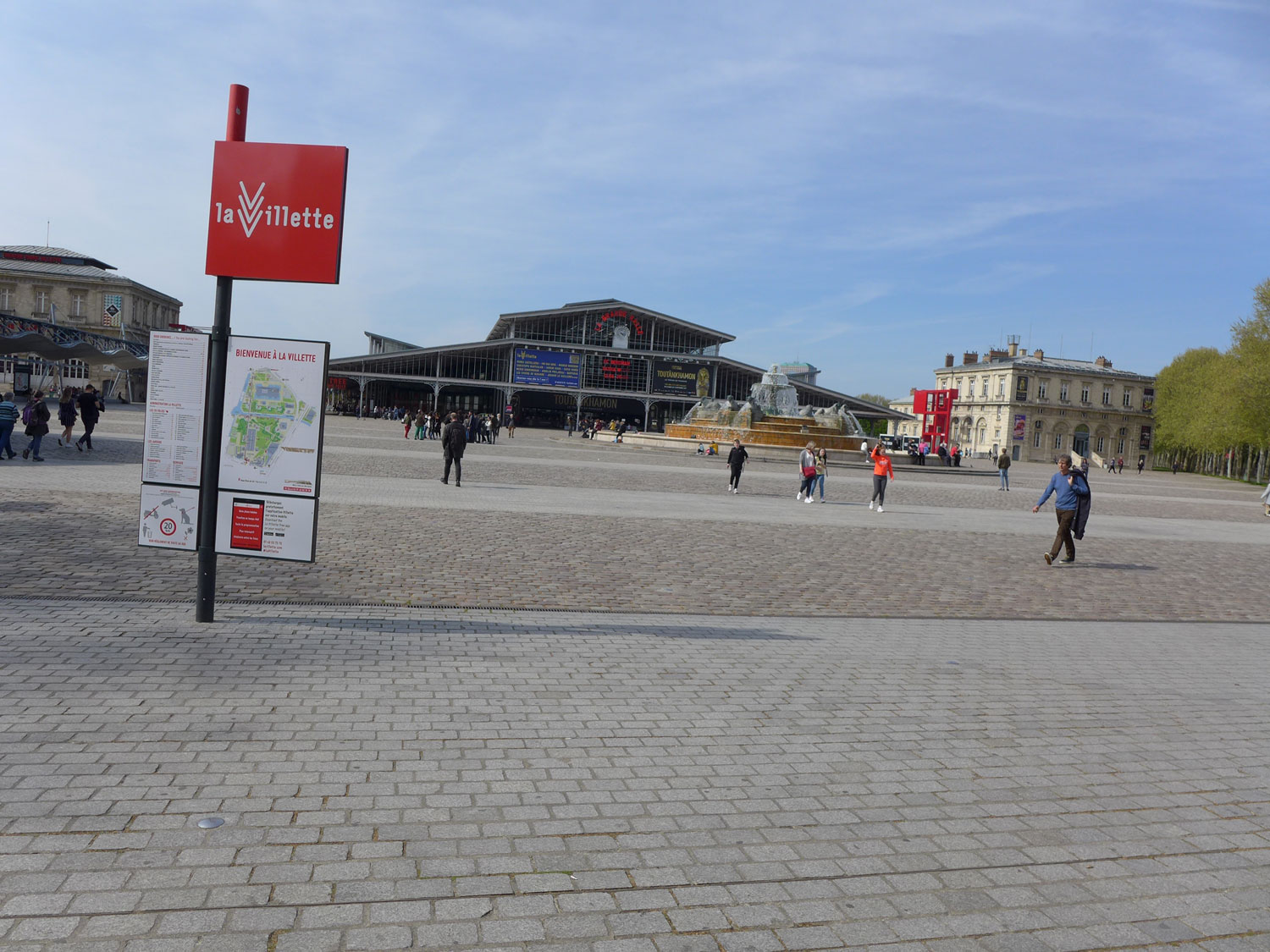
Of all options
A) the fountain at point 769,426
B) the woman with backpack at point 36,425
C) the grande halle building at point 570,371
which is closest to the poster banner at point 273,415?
the woman with backpack at point 36,425

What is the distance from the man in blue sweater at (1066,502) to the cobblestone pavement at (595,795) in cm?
597

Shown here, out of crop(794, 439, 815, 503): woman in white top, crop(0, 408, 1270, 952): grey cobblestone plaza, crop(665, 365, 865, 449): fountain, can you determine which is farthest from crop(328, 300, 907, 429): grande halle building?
crop(0, 408, 1270, 952): grey cobblestone plaza

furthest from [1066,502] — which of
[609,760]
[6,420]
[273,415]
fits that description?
[6,420]

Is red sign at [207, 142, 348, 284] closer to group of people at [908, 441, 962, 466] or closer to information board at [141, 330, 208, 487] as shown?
information board at [141, 330, 208, 487]

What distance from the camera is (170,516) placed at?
6793 mm

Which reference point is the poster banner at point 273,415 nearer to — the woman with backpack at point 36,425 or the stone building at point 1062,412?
the woman with backpack at point 36,425

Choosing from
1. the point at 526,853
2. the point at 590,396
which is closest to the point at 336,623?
the point at 526,853

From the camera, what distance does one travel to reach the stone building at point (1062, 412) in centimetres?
10450

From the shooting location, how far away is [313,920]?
2932mm

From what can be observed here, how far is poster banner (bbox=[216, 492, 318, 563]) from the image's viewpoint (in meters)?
6.75

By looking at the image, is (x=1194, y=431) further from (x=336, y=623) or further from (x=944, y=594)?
(x=336, y=623)

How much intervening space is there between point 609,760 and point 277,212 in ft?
14.3

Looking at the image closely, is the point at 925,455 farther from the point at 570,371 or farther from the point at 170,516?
the point at 170,516

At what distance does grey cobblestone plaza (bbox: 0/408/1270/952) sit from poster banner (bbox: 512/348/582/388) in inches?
2978
